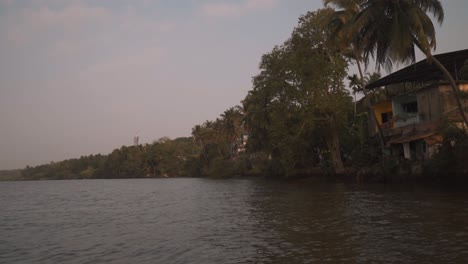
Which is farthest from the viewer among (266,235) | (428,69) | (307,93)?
(307,93)

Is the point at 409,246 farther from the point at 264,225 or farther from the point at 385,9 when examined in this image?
the point at 385,9

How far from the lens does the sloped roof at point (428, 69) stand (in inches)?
1255

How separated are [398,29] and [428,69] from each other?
42.9 feet

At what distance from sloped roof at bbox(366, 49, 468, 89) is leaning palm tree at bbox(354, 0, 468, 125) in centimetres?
841

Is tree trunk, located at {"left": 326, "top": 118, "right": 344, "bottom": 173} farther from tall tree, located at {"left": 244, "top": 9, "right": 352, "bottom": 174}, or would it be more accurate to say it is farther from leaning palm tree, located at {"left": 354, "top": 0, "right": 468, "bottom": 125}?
leaning palm tree, located at {"left": 354, "top": 0, "right": 468, "bottom": 125}

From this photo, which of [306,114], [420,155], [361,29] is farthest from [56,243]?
[306,114]

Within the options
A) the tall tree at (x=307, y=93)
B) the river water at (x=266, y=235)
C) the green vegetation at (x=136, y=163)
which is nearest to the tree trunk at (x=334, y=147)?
the tall tree at (x=307, y=93)

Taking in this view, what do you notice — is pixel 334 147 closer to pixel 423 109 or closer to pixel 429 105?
pixel 423 109

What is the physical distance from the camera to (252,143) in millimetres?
65000

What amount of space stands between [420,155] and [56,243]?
27.8 m

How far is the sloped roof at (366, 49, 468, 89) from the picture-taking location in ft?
105

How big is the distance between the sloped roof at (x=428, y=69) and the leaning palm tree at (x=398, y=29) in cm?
841

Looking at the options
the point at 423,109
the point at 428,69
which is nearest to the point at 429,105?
the point at 423,109

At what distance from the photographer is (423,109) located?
3128 cm
